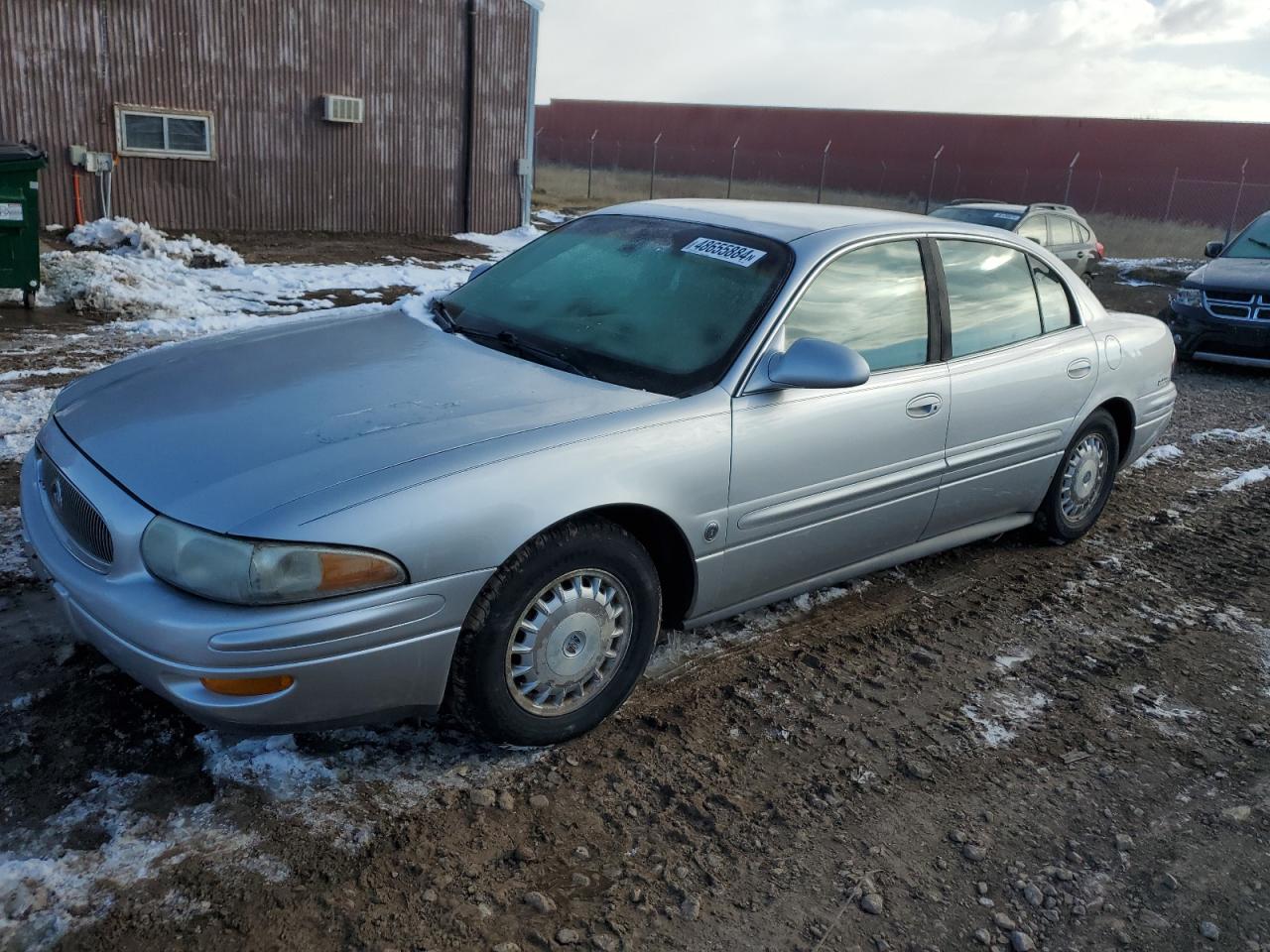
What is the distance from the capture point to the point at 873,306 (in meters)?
3.94

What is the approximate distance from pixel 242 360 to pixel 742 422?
176cm

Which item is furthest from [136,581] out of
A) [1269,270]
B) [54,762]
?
[1269,270]

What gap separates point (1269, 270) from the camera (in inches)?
402

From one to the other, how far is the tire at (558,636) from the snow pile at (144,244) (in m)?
10.6

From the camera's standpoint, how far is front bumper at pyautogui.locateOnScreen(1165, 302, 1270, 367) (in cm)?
1008

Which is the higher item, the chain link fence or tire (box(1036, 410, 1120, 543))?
the chain link fence

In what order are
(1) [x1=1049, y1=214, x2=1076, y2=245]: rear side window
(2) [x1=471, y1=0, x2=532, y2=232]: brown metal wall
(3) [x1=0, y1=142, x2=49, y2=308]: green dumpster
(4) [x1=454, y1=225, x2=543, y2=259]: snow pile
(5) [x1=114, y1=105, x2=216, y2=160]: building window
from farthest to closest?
1. (2) [x1=471, y1=0, x2=532, y2=232]: brown metal wall
2. (4) [x1=454, y1=225, x2=543, y2=259]: snow pile
3. (1) [x1=1049, y1=214, x2=1076, y2=245]: rear side window
4. (5) [x1=114, y1=105, x2=216, y2=160]: building window
5. (3) [x1=0, y1=142, x2=49, y2=308]: green dumpster

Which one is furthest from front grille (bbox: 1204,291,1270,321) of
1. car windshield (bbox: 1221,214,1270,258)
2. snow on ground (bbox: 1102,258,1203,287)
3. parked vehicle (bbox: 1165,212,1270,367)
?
snow on ground (bbox: 1102,258,1203,287)

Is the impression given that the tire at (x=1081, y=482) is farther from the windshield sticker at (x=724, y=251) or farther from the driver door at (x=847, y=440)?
the windshield sticker at (x=724, y=251)

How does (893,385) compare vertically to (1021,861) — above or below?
above

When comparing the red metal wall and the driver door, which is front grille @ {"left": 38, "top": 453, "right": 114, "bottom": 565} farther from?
the red metal wall

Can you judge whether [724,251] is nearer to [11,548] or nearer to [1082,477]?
[1082,477]

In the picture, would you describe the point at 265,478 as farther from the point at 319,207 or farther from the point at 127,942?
the point at 319,207

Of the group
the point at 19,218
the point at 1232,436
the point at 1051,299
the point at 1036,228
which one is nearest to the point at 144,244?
the point at 19,218
